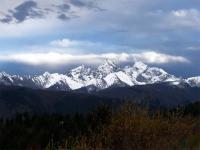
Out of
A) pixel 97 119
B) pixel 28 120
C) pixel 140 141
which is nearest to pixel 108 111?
pixel 97 119

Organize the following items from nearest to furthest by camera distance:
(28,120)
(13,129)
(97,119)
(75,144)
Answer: (75,144), (97,119), (13,129), (28,120)

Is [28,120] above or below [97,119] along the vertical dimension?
below

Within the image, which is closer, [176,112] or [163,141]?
[163,141]

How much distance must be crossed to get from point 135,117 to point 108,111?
145 cm

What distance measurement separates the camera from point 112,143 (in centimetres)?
1805

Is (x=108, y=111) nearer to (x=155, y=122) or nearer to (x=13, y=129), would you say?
(x=155, y=122)

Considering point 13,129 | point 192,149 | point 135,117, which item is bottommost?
point 13,129

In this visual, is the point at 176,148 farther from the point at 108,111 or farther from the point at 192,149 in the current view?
the point at 108,111

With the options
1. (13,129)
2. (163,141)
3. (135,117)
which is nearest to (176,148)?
(163,141)

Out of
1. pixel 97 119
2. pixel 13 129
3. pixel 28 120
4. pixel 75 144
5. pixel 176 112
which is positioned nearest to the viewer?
pixel 75 144

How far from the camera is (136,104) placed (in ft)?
61.6

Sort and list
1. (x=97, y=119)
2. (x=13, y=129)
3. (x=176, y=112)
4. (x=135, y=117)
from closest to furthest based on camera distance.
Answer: (x=135, y=117) → (x=97, y=119) → (x=176, y=112) → (x=13, y=129)

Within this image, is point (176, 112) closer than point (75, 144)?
No

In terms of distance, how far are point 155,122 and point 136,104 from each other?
0.95 m
